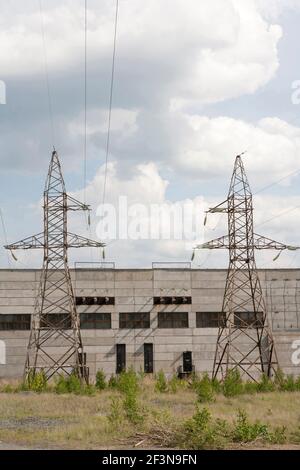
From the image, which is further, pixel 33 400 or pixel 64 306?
pixel 64 306

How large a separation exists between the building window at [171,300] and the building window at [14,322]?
33.3 ft

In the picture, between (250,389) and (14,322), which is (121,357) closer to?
(14,322)

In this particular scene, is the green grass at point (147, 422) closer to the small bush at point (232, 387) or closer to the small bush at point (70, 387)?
the small bush at point (232, 387)

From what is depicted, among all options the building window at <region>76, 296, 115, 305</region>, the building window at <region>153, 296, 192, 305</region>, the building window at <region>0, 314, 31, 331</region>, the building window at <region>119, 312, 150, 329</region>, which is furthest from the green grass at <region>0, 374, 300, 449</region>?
the building window at <region>153, 296, 192, 305</region>

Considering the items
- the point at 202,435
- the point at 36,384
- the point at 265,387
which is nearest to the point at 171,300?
the point at 265,387

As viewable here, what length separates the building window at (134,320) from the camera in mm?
49441

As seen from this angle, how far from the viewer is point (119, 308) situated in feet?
163

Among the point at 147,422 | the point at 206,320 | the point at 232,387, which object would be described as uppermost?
the point at 206,320

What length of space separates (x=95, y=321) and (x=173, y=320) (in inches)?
243

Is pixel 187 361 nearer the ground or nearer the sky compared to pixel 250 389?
nearer the sky

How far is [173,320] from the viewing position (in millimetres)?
49969
